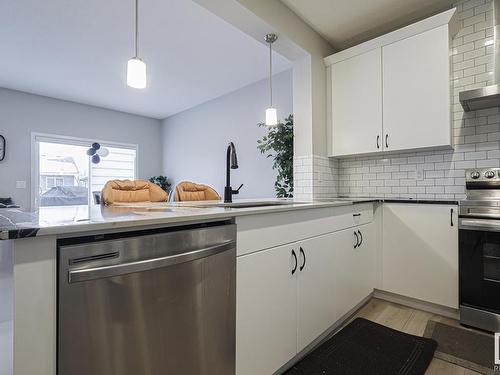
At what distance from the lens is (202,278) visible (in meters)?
1.00

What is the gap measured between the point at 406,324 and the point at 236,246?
1653 mm

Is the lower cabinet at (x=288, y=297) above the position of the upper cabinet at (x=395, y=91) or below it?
below

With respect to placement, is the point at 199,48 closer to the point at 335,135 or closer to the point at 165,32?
the point at 165,32

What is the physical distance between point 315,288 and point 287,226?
1.54 feet

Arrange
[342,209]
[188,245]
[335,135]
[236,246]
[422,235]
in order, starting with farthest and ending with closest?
[335,135]
[422,235]
[342,209]
[236,246]
[188,245]

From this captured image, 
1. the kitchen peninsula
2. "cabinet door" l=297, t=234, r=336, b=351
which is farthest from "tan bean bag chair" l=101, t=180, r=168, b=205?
"cabinet door" l=297, t=234, r=336, b=351

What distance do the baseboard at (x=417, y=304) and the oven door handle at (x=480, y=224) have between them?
2.27ft

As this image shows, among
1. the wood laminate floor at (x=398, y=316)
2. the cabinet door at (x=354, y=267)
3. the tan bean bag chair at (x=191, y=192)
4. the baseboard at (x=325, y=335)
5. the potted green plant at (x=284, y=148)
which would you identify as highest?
the potted green plant at (x=284, y=148)

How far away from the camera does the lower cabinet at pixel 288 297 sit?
46.9 inches

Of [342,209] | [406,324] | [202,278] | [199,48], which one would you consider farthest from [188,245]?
[199,48]

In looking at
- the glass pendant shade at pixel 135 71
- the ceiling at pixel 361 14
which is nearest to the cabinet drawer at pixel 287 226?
the glass pendant shade at pixel 135 71

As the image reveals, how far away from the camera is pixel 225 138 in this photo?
4.78 metres

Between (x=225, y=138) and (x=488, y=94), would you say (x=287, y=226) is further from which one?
→ (x=225, y=138)

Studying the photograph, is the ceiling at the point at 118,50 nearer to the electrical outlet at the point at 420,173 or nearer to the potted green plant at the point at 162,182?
the potted green plant at the point at 162,182
